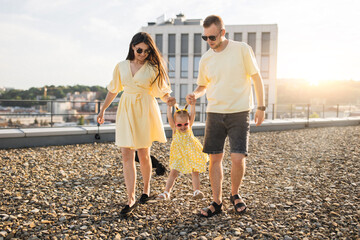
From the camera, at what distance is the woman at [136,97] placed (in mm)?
3088

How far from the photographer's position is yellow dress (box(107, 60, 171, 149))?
310 centimetres

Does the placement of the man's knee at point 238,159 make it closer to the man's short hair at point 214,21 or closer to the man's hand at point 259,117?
the man's hand at point 259,117

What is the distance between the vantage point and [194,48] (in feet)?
132

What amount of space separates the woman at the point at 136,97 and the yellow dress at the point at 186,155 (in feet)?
1.50

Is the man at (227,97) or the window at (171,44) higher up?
the window at (171,44)

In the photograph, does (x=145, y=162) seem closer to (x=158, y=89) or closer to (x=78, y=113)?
(x=158, y=89)

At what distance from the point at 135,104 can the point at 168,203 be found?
1.08 metres

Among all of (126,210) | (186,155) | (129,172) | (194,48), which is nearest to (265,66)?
(194,48)

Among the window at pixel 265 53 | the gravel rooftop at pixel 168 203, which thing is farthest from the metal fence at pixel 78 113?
the window at pixel 265 53

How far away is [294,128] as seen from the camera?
1248 centimetres

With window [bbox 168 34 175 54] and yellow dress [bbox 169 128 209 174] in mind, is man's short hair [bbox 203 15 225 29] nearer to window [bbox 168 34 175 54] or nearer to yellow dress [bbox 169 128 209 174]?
yellow dress [bbox 169 128 209 174]

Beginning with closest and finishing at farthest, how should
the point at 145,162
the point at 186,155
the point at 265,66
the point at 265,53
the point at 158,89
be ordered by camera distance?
the point at 158,89, the point at 145,162, the point at 186,155, the point at 265,53, the point at 265,66

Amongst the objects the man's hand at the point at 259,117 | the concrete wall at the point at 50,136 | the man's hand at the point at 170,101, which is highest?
the man's hand at the point at 170,101

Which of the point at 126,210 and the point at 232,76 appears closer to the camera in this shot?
the point at 232,76
